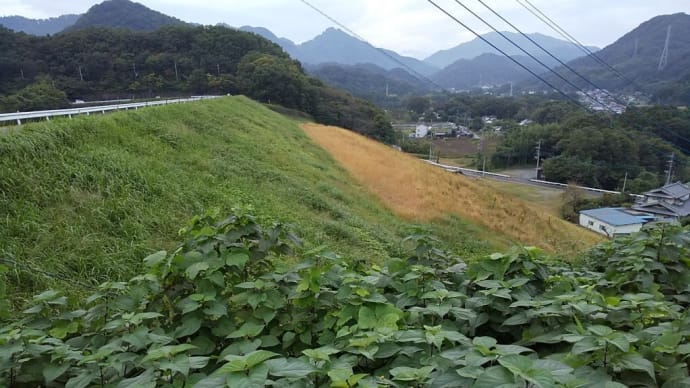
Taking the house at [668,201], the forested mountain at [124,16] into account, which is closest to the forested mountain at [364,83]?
the forested mountain at [124,16]

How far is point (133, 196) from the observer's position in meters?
5.23

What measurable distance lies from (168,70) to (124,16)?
4072cm

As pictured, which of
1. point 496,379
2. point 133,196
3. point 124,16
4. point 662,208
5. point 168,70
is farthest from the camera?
point 124,16

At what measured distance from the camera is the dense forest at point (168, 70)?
3269 cm

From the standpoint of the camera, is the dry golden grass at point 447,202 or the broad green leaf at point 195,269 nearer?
the broad green leaf at point 195,269

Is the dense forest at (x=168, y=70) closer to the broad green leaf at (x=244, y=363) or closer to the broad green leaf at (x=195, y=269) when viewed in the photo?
the broad green leaf at (x=195, y=269)

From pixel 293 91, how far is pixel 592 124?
1192 inches

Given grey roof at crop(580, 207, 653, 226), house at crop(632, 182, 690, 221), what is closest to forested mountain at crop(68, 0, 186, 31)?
grey roof at crop(580, 207, 653, 226)

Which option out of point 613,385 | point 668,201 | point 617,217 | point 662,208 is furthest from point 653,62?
point 613,385

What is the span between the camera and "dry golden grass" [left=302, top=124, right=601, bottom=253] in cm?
1033

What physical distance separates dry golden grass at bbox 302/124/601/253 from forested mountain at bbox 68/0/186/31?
63.5 metres

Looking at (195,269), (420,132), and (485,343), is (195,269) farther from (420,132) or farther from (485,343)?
(420,132)

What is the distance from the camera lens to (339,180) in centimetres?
1170

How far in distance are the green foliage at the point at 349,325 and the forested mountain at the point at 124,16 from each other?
73.6 m
